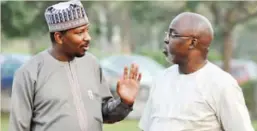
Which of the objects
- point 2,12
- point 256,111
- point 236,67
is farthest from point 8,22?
point 236,67

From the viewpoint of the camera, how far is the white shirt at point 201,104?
337 cm

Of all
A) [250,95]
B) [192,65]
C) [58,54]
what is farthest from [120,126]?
[192,65]

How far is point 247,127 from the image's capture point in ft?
11.1

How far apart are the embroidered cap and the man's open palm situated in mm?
405

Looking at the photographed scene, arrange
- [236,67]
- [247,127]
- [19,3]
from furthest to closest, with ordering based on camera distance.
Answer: [236,67]
[19,3]
[247,127]

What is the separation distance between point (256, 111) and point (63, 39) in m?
12.9

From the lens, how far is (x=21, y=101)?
3686 mm

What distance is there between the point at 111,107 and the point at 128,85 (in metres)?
0.18

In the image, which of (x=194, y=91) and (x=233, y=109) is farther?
(x=194, y=91)

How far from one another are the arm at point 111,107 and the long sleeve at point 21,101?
48 cm

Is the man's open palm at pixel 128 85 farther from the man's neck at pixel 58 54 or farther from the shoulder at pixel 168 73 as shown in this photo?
the man's neck at pixel 58 54

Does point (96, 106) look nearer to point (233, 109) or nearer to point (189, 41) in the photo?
point (189, 41)

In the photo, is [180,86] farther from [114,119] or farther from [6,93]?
[6,93]

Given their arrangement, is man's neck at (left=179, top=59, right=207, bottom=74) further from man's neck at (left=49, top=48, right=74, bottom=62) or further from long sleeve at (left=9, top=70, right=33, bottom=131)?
long sleeve at (left=9, top=70, right=33, bottom=131)
